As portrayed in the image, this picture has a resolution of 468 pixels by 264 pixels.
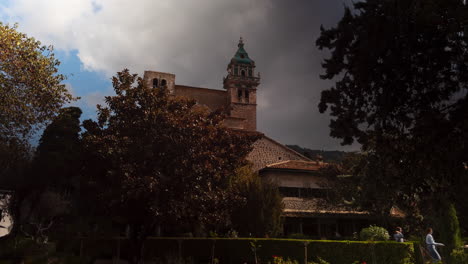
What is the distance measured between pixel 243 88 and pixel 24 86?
41.8m

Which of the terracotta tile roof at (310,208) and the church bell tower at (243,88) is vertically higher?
the church bell tower at (243,88)

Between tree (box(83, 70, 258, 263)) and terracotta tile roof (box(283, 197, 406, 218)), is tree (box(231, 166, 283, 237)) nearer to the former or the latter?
tree (box(83, 70, 258, 263))

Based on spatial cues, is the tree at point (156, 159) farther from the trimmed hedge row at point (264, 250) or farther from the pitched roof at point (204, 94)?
the pitched roof at point (204, 94)

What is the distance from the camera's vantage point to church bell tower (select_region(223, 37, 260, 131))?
5747 cm

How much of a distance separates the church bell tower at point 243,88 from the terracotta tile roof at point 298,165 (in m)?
23.0

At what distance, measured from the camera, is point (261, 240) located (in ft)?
67.0

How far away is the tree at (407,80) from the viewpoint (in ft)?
28.5

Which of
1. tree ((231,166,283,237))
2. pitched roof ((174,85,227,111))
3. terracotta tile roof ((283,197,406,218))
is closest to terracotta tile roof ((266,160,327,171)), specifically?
terracotta tile roof ((283,197,406,218))

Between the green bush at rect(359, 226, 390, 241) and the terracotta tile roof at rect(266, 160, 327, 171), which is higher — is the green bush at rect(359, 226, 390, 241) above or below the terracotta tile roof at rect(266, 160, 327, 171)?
below

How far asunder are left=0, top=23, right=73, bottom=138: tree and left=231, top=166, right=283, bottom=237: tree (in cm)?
1192

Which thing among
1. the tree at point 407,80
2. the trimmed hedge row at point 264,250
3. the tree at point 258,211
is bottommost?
the trimmed hedge row at point 264,250

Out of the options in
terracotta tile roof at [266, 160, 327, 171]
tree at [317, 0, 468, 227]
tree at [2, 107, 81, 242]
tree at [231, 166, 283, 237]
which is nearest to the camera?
tree at [317, 0, 468, 227]

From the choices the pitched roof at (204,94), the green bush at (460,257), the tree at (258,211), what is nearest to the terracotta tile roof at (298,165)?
the tree at (258,211)

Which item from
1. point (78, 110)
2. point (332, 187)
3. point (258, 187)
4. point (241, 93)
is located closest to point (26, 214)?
point (78, 110)
